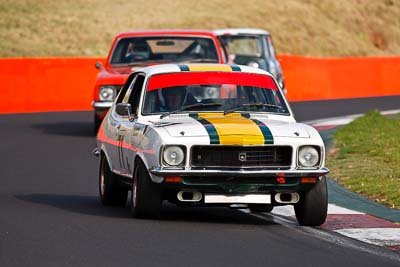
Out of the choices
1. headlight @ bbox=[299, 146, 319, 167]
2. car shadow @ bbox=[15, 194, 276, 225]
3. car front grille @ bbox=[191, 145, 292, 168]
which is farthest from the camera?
car shadow @ bbox=[15, 194, 276, 225]

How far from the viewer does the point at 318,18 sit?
187ft

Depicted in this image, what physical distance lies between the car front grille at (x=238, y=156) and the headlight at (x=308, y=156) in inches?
4.2

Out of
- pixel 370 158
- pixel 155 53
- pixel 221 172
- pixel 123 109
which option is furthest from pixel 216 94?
pixel 155 53

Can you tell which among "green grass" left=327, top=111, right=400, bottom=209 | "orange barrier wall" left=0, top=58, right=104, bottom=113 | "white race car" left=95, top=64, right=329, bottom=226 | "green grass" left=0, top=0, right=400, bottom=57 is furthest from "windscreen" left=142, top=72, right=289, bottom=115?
"green grass" left=0, top=0, right=400, bottom=57

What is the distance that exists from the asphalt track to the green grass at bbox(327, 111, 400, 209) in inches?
90.2

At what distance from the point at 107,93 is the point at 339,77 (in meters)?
16.7

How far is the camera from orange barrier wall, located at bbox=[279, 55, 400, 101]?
37.4m

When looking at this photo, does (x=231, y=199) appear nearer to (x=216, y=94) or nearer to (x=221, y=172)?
(x=221, y=172)

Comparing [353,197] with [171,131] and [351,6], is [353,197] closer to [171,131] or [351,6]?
[171,131]

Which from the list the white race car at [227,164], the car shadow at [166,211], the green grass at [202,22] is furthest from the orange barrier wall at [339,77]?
the white race car at [227,164]

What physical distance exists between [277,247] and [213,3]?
148 feet

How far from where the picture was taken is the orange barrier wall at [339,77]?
123ft

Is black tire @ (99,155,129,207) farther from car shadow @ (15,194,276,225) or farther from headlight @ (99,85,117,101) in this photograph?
headlight @ (99,85,117,101)

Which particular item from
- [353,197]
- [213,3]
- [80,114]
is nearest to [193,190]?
[353,197]
